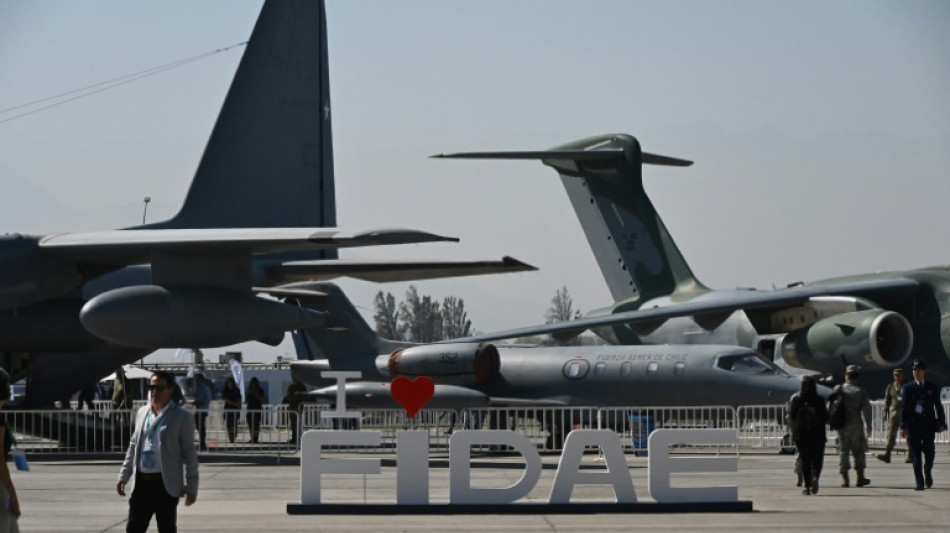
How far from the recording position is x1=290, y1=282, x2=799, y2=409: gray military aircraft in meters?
24.2

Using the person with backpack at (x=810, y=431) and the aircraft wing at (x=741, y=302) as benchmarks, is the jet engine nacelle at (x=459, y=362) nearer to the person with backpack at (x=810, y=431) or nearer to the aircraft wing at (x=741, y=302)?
the aircraft wing at (x=741, y=302)

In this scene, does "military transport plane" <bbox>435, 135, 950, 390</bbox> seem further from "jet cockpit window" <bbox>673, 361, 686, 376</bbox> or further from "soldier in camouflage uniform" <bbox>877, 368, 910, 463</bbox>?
"soldier in camouflage uniform" <bbox>877, 368, 910, 463</bbox>

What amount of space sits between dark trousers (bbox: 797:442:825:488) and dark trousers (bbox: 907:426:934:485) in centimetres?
119

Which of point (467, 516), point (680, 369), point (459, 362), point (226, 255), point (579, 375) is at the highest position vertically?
point (226, 255)

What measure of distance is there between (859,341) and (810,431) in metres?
10.1

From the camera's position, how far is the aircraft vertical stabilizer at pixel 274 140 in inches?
914

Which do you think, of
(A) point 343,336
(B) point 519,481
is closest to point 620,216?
(A) point 343,336

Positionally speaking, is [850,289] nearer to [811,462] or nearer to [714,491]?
[811,462]

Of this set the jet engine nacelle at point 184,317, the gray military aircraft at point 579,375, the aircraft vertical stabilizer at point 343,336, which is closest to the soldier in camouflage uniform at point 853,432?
the gray military aircraft at point 579,375

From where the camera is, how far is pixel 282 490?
16141mm

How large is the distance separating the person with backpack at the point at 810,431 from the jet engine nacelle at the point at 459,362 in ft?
38.0

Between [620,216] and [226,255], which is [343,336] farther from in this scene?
[226,255]

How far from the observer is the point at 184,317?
63.8 feet

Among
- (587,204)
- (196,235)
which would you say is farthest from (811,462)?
(587,204)
